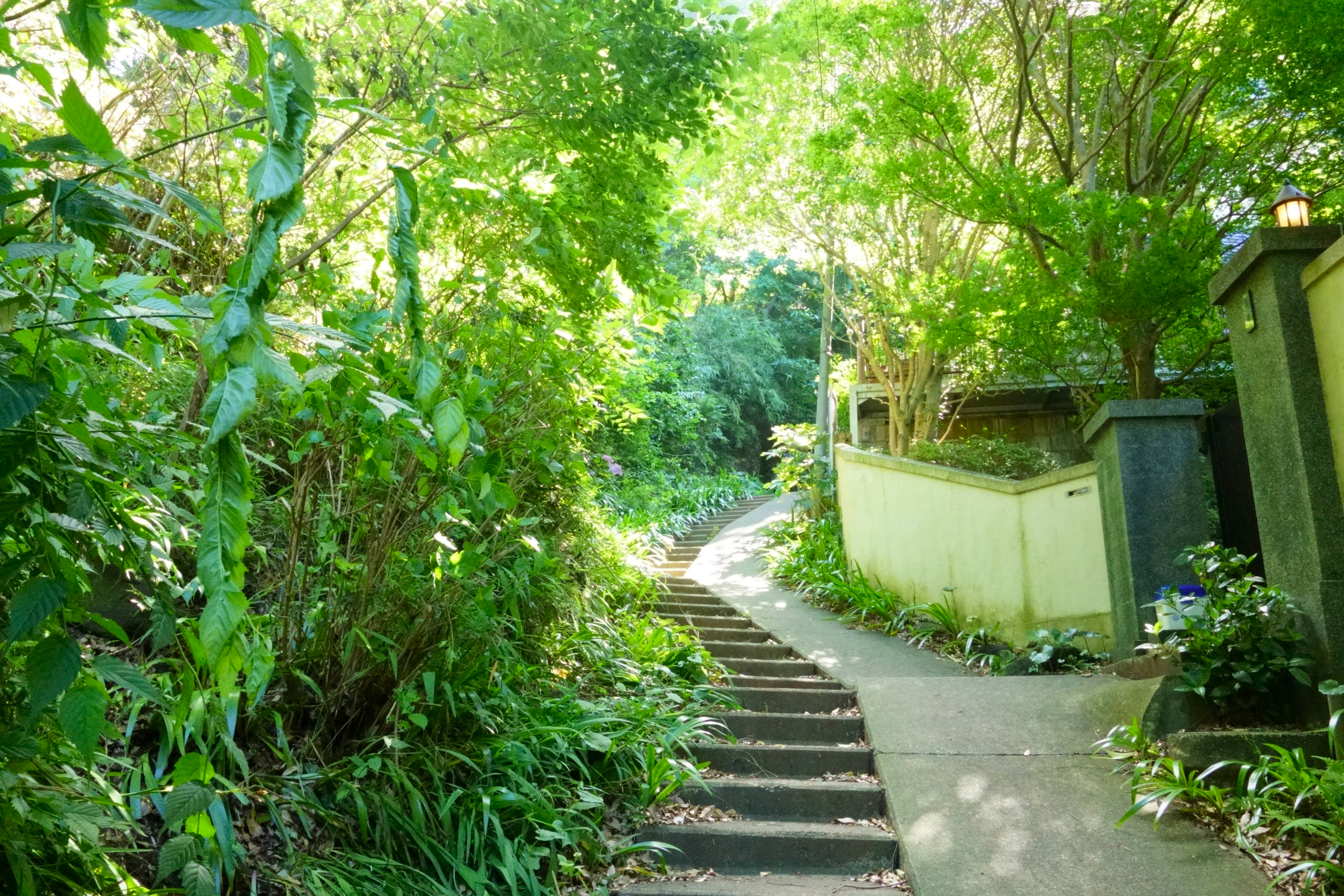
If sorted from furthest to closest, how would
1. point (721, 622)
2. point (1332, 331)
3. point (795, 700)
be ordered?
point (721, 622), point (795, 700), point (1332, 331)

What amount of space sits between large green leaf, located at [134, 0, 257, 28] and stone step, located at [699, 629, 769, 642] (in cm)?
680

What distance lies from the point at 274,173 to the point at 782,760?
4.63 metres

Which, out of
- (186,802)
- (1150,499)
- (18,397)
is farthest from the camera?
(1150,499)

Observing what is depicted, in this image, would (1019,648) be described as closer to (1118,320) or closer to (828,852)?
(1118,320)

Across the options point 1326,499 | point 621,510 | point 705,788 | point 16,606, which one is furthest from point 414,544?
point 621,510

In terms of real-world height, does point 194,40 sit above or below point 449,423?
above

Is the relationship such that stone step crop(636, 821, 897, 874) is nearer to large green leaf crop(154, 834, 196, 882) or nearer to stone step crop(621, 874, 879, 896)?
stone step crop(621, 874, 879, 896)

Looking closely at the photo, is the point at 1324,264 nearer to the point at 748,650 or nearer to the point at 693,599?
the point at 748,650

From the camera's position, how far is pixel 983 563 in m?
7.61

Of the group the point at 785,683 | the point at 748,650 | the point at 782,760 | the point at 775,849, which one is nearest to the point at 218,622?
the point at 775,849

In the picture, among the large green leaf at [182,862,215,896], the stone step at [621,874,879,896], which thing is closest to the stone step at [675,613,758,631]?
the stone step at [621,874,879,896]

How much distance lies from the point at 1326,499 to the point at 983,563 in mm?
3579

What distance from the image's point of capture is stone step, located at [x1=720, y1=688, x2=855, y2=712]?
19.2ft

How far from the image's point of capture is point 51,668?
1363mm
